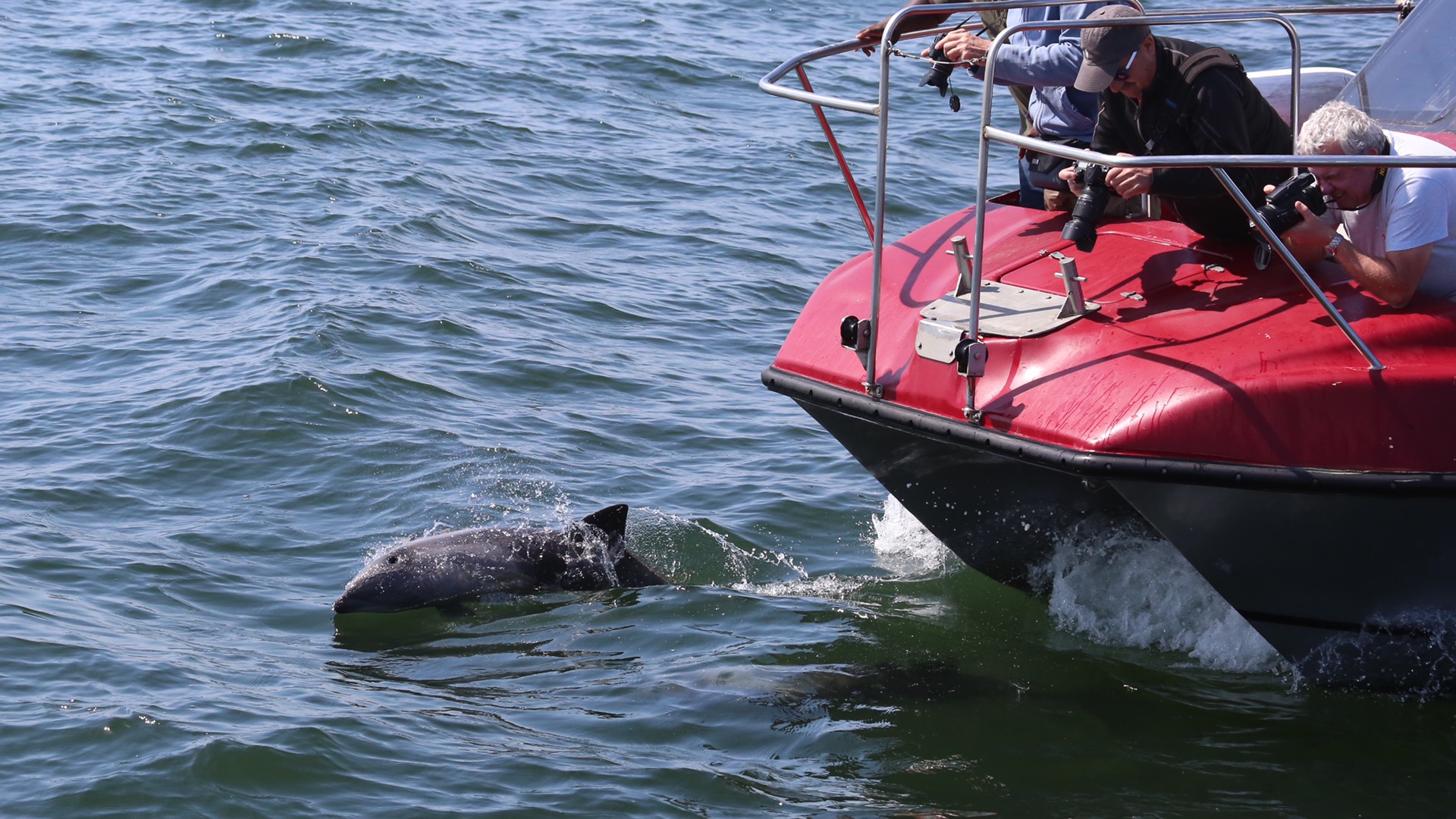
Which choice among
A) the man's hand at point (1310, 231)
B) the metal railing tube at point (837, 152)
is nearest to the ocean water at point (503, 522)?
the man's hand at point (1310, 231)

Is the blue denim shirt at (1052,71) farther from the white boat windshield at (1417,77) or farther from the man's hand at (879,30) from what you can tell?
the white boat windshield at (1417,77)

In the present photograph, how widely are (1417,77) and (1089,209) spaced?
6.83 ft

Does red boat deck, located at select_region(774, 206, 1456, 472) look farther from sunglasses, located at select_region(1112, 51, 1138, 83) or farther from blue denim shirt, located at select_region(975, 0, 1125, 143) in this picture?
sunglasses, located at select_region(1112, 51, 1138, 83)

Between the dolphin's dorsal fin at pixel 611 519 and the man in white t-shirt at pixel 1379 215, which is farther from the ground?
the man in white t-shirt at pixel 1379 215

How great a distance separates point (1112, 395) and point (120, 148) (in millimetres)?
10912

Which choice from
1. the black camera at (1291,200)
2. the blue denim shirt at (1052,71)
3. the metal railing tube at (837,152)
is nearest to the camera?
the black camera at (1291,200)

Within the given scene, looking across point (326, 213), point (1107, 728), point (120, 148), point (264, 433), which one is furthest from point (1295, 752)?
point (120, 148)

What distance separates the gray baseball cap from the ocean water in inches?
68.2

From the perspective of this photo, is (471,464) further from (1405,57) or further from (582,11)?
(582,11)

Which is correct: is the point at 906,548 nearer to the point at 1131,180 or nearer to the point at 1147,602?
the point at 1147,602

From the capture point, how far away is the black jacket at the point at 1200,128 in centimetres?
508

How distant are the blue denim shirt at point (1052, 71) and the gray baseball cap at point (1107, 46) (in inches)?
5.1

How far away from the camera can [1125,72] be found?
5.11 metres

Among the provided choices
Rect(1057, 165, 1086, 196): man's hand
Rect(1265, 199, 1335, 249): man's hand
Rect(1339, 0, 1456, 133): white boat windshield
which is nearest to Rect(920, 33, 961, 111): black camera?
Rect(1057, 165, 1086, 196): man's hand
